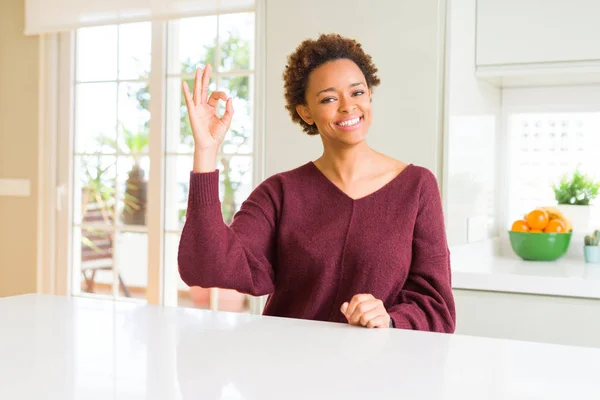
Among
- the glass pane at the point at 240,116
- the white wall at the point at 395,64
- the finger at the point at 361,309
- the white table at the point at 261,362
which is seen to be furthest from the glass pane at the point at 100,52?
the finger at the point at 361,309

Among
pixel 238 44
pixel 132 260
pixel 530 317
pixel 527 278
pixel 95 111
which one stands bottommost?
pixel 132 260

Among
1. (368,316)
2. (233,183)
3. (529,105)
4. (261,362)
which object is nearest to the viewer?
(261,362)

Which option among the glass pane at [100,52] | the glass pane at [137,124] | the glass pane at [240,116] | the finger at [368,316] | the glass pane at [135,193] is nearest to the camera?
the finger at [368,316]

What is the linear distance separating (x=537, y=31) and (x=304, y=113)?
115 cm

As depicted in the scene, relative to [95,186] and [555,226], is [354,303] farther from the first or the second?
[95,186]

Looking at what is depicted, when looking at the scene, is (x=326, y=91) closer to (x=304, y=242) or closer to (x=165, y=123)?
(x=304, y=242)

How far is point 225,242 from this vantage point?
4.86 feet

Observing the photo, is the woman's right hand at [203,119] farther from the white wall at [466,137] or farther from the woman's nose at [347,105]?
the white wall at [466,137]

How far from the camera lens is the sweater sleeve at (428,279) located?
144 centimetres

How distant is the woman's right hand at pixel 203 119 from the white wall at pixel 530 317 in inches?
44.6

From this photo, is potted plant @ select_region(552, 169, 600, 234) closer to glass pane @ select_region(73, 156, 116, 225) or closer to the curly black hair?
the curly black hair

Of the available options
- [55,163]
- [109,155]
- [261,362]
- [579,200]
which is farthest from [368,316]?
[55,163]

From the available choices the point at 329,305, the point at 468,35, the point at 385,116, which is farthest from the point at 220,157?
the point at 329,305

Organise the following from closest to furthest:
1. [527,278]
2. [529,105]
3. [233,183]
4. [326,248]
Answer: [326,248] → [527,278] → [529,105] → [233,183]
